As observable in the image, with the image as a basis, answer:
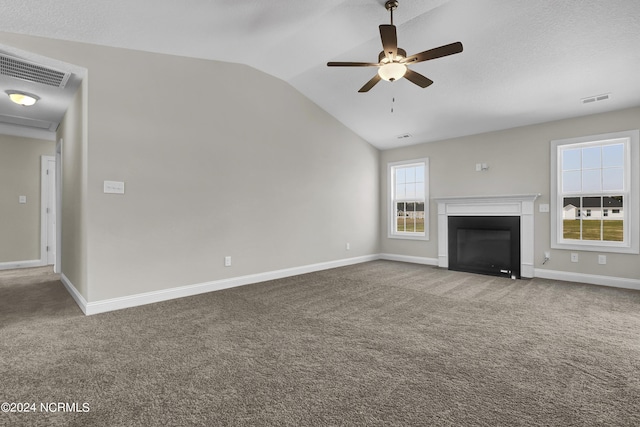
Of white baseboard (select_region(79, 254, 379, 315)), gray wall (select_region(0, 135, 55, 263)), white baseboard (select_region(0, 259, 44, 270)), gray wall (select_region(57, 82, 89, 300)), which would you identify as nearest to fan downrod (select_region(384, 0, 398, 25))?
gray wall (select_region(57, 82, 89, 300))

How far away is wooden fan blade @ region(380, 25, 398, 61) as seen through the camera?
2604mm

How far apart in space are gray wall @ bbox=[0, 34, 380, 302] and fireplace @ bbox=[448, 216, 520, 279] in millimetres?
2312

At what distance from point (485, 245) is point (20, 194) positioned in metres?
8.57

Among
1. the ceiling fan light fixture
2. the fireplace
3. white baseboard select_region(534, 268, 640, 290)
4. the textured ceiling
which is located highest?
the textured ceiling

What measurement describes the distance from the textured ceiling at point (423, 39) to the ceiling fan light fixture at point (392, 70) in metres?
0.68

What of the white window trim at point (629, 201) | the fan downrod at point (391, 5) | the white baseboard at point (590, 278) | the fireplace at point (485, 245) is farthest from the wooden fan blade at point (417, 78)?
the white baseboard at point (590, 278)

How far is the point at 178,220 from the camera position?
12.7 feet

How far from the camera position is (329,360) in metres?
2.21

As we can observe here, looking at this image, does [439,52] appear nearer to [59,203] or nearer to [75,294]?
[75,294]

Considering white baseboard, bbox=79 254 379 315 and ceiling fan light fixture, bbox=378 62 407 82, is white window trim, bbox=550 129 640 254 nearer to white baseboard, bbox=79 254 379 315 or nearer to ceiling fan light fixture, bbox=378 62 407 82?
ceiling fan light fixture, bbox=378 62 407 82

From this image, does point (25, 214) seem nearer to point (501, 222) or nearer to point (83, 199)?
point (83, 199)

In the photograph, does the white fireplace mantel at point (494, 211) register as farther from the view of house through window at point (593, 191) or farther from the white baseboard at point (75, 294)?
the white baseboard at point (75, 294)

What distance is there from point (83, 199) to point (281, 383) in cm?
295

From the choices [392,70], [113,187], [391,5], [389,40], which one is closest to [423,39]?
[391,5]
